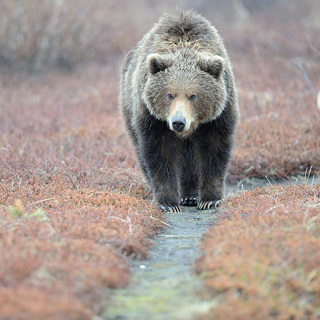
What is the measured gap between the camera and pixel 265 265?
10.8 ft

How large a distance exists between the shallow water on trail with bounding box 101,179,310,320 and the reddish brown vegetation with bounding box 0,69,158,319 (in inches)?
4.1

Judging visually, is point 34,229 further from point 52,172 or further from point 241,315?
point 52,172

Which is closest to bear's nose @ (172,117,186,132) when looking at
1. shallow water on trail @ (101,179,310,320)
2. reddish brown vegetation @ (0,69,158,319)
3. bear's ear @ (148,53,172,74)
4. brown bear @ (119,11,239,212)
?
brown bear @ (119,11,239,212)

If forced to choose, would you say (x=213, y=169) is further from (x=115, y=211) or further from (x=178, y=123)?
(x=115, y=211)

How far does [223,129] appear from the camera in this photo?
5945 millimetres

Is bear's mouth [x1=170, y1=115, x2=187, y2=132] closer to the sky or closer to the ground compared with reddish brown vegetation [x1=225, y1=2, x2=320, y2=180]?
closer to the sky

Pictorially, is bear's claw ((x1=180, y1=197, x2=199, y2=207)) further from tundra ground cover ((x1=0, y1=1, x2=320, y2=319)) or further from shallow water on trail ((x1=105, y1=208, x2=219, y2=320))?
shallow water on trail ((x1=105, y1=208, x2=219, y2=320))

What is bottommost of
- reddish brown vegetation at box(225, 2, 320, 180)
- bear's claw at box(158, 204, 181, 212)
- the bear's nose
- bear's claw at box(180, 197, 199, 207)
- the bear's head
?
bear's claw at box(180, 197, 199, 207)

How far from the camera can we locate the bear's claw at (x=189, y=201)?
6.67 m

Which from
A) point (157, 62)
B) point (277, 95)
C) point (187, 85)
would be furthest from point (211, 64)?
point (277, 95)

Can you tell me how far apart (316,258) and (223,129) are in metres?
2.73

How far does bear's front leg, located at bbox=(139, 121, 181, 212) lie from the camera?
5852 millimetres

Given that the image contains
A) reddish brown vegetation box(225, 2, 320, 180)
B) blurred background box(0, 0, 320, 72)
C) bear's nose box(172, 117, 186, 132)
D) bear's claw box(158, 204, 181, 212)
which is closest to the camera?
bear's nose box(172, 117, 186, 132)

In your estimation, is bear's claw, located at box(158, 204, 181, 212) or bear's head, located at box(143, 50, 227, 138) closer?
bear's head, located at box(143, 50, 227, 138)
